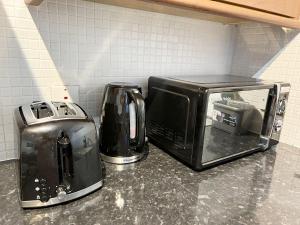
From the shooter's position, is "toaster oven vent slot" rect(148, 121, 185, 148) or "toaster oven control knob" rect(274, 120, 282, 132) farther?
"toaster oven control knob" rect(274, 120, 282, 132)

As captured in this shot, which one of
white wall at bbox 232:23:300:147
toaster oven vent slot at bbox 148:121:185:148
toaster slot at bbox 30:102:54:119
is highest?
white wall at bbox 232:23:300:147

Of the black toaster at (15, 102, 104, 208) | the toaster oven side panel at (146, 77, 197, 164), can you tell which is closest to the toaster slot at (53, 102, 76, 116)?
the black toaster at (15, 102, 104, 208)

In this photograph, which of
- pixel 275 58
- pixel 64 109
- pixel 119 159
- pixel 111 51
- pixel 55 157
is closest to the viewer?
pixel 55 157

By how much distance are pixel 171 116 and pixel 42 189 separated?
46cm

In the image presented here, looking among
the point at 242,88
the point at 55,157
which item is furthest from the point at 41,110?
the point at 242,88

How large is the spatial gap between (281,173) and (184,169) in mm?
342

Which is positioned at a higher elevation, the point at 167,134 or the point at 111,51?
the point at 111,51

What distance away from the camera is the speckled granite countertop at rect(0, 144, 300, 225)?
1.81ft

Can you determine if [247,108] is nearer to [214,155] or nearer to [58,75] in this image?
[214,155]

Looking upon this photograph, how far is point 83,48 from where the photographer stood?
835 mm

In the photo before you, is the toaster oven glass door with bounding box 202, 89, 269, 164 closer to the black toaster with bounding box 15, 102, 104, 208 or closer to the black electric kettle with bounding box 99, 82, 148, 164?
the black electric kettle with bounding box 99, 82, 148, 164

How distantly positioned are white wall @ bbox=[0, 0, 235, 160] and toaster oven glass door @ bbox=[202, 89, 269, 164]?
14.0 inches

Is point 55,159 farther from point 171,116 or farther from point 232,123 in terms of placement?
point 232,123

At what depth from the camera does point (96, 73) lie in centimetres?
88
